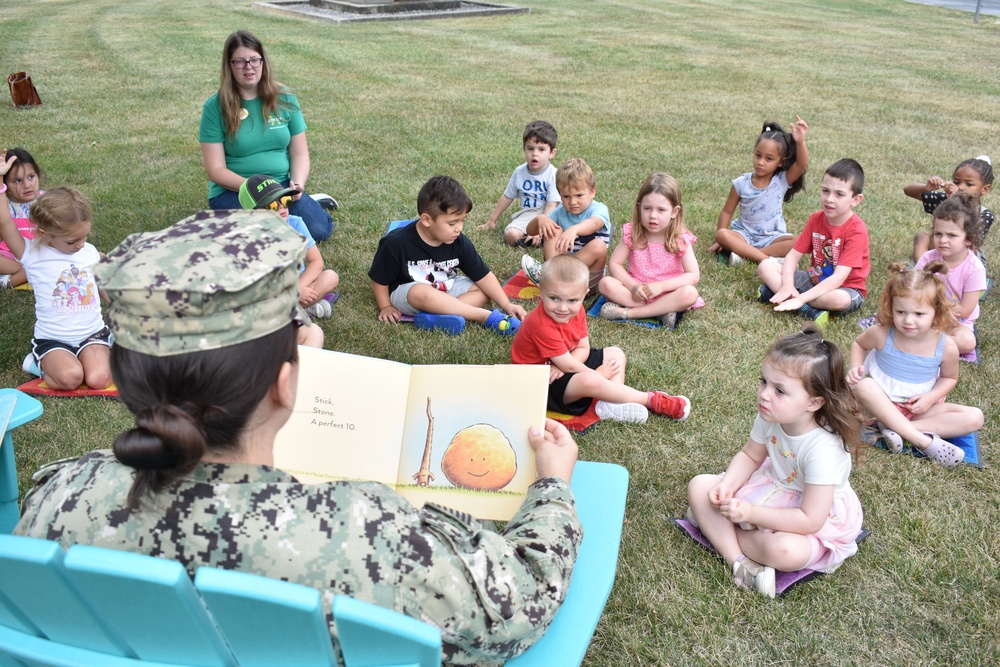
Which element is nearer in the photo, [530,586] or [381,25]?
[530,586]

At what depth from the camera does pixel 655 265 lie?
5441 millimetres

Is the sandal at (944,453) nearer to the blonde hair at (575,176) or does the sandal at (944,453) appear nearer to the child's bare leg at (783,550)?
the child's bare leg at (783,550)

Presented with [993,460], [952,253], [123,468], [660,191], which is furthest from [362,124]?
[123,468]

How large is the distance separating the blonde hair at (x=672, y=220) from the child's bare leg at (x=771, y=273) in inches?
26.8

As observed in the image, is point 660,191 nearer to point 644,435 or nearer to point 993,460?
point 644,435

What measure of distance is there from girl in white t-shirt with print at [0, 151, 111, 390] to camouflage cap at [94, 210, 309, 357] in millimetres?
3264

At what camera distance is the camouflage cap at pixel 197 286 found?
54.4 inches

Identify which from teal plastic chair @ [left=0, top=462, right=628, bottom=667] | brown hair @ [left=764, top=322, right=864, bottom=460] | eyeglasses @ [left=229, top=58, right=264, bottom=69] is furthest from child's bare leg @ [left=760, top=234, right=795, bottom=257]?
teal plastic chair @ [left=0, top=462, right=628, bottom=667]

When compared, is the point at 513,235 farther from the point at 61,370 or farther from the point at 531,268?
the point at 61,370

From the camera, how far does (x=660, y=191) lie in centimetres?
518

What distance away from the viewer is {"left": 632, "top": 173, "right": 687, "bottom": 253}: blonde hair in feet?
17.1

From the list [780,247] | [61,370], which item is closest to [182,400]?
[61,370]

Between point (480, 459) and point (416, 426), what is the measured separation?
0.81 ft

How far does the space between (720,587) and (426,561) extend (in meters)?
1.86
